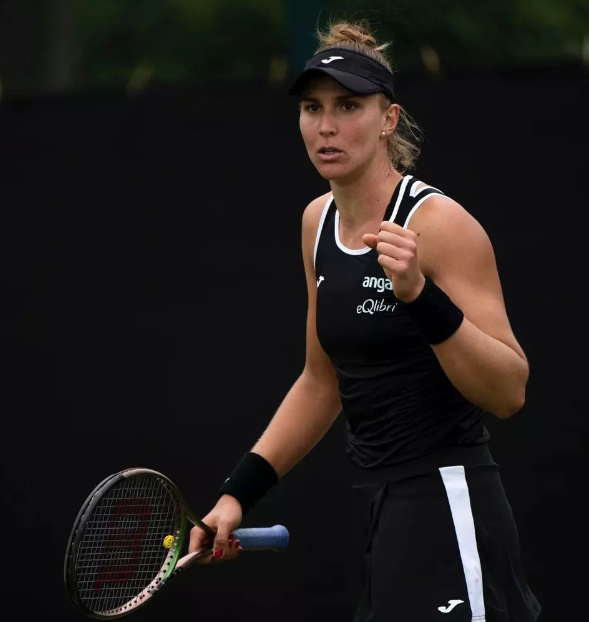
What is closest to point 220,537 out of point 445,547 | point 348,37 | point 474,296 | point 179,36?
point 445,547

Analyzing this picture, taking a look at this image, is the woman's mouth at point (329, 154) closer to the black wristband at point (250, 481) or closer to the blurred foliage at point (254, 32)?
the black wristband at point (250, 481)

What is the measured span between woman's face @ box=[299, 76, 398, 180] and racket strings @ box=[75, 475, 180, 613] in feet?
2.85

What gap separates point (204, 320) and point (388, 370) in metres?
1.67

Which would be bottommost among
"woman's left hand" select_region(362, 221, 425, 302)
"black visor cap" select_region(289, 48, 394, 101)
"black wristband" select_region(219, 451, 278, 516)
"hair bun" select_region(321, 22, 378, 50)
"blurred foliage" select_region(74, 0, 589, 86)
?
"black wristband" select_region(219, 451, 278, 516)

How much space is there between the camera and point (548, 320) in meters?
4.50

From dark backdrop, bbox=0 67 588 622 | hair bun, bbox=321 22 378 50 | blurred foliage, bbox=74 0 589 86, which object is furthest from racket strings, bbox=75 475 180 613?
blurred foliage, bbox=74 0 589 86

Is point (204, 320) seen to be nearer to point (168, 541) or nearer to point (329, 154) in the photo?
point (168, 541)

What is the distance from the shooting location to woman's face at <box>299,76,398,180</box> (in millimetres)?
3211

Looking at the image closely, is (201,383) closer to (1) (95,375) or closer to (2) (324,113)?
(1) (95,375)

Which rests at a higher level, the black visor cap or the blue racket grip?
the black visor cap

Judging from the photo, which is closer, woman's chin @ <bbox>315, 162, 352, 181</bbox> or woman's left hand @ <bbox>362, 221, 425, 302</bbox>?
woman's left hand @ <bbox>362, 221, 425, 302</bbox>

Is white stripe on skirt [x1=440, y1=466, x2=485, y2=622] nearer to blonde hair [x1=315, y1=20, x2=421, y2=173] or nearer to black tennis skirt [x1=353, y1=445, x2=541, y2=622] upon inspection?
black tennis skirt [x1=353, y1=445, x2=541, y2=622]

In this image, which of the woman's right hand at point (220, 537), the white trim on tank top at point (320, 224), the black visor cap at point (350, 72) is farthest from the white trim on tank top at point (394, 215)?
the woman's right hand at point (220, 537)

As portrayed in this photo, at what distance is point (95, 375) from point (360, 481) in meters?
1.76
